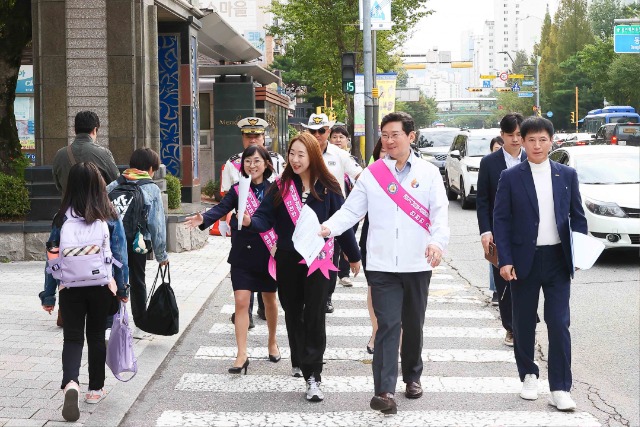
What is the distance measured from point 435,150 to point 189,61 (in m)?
13.7

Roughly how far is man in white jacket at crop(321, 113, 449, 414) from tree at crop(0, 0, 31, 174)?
9676 mm

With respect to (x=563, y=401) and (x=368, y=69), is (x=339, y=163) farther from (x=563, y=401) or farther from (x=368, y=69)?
(x=368, y=69)

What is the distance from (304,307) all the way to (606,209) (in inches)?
281

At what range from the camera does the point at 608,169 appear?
13.8 meters

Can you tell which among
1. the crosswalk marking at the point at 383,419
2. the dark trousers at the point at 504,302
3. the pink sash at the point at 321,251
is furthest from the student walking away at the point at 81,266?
the dark trousers at the point at 504,302

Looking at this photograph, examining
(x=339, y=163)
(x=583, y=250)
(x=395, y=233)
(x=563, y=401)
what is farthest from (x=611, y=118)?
(x=395, y=233)

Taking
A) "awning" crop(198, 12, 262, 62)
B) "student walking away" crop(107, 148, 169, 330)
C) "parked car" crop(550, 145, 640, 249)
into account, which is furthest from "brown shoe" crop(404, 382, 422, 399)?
"awning" crop(198, 12, 262, 62)

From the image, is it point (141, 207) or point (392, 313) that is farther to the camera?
point (141, 207)

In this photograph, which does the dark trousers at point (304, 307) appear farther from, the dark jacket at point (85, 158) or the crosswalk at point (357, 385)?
the dark jacket at point (85, 158)

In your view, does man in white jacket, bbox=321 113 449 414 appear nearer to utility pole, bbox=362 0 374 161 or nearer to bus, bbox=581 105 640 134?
utility pole, bbox=362 0 374 161

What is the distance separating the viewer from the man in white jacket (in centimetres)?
598

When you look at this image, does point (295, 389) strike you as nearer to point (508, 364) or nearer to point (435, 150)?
point (508, 364)

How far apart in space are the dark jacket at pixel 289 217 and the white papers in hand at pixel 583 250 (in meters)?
1.45

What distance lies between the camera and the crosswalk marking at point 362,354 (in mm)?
7809
